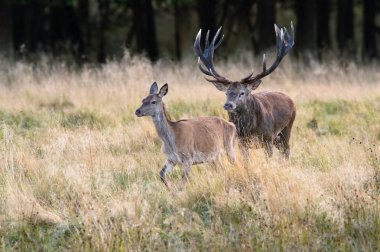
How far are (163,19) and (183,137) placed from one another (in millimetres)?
27403

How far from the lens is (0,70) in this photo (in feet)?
52.7

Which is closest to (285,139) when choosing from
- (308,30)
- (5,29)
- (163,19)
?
(308,30)

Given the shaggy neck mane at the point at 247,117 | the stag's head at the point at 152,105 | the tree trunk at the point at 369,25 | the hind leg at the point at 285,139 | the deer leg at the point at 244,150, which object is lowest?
the tree trunk at the point at 369,25

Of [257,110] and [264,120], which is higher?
[257,110]

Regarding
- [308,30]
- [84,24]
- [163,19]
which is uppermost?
[308,30]

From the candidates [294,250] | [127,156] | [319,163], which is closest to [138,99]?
[127,156]

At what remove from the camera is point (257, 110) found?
9070 mm

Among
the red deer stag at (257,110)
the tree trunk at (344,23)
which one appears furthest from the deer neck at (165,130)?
the tree trunk at (344,23)

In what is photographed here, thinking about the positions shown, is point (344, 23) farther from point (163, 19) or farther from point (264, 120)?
point (264, 120)

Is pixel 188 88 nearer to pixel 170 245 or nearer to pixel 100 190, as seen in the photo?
pixel 100 190

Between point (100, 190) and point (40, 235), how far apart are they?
38.9 inches

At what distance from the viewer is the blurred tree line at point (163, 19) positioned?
72.2 feet

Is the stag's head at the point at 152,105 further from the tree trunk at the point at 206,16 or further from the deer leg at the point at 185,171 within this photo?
the tree trunk at the point at 206,16

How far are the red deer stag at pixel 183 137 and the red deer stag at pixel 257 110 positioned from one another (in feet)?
1.62
